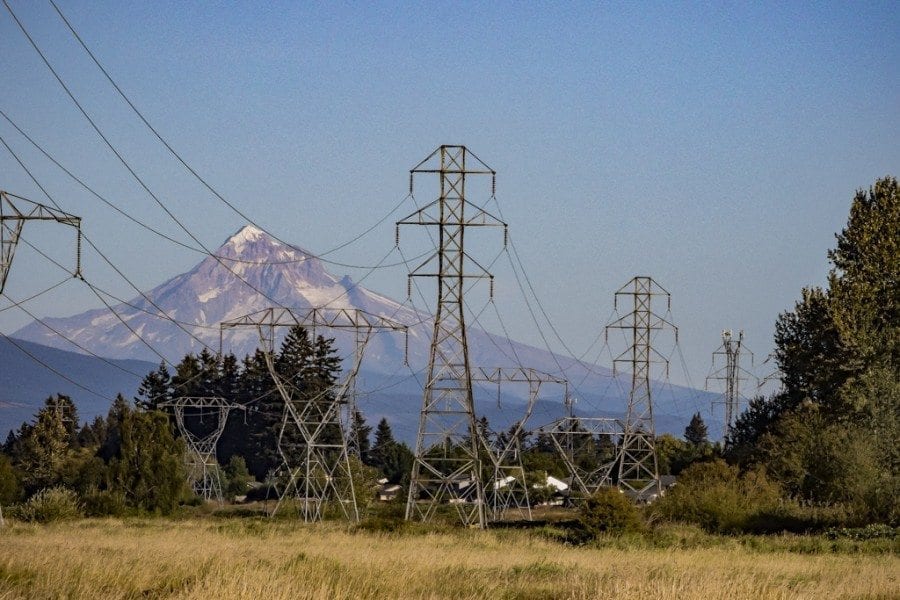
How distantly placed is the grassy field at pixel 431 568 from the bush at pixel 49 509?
8457 mm

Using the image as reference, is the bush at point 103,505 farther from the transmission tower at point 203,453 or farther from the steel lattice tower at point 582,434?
the steel lattice tower at point 582,434

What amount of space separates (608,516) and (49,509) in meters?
22.1

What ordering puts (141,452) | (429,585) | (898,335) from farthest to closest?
(141,452) → (898,335) → (429,585)

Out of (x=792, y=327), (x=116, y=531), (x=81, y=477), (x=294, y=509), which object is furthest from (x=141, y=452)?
(x=792, y=327)

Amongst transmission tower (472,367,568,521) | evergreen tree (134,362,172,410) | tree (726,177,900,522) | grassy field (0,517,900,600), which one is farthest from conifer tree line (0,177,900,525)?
evergreen tree (134,362,172,410)

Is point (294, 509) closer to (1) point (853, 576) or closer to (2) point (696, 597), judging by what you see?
(1) point (853, 576)

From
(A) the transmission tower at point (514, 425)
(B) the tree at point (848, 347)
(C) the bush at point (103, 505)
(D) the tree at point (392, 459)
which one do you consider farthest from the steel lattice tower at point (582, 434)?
(C) the bush at point (103, 505)

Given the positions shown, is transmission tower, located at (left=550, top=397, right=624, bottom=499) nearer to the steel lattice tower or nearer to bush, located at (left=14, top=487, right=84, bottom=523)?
the steel lattice tower

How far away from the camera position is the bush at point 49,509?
57281mm

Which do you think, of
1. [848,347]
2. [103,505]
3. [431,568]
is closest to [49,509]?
[103,505]

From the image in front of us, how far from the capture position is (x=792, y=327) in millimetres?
85188

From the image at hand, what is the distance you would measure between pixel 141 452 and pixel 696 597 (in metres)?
60.5

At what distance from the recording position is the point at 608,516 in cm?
5100

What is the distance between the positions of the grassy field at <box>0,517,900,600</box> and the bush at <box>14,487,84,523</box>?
8457 mm
